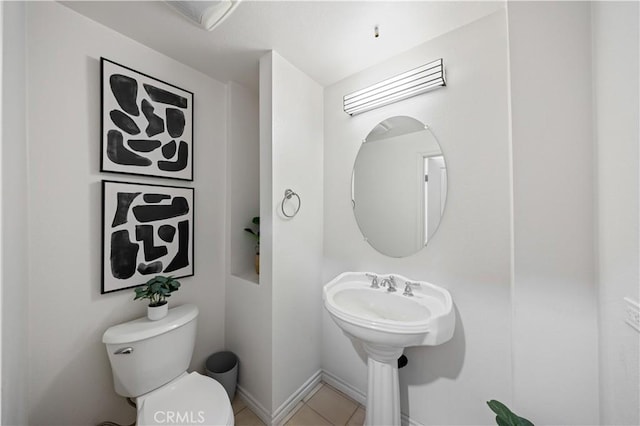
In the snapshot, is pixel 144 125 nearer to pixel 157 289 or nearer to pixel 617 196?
pixel 157 289

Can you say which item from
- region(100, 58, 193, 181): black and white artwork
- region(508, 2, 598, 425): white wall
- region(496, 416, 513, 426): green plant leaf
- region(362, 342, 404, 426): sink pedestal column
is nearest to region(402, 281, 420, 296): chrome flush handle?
region(362, 342, 404, 426): sink pedestal column

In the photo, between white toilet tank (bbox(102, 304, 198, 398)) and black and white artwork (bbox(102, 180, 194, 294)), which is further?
black and white artwork (bbox(102, 180, 194, 294))

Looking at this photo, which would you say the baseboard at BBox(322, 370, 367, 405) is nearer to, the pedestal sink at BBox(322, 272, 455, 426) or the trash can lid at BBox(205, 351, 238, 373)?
the pedestal sink at BBox(322, 272, 455, 426)

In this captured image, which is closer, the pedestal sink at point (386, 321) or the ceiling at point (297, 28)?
the pedestal sink at point (386, 321)

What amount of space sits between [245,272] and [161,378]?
744mm

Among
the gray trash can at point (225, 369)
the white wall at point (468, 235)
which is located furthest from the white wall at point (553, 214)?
the gray trash can at point (225, 369)

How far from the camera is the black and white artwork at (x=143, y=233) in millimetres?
1185

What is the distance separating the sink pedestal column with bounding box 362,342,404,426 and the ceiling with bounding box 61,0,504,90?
1.62m

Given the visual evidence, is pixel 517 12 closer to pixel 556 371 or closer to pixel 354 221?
pixel 354 221

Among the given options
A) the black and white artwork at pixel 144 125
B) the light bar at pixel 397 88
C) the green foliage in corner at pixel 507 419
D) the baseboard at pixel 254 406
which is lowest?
the baseboard at pixel 254 406

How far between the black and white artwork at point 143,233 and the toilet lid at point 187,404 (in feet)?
1.90

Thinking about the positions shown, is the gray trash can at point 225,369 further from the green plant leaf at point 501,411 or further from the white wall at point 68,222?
the green plant leaf at point 501,411

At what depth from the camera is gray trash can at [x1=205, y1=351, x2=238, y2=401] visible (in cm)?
148

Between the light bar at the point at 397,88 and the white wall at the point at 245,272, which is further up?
the light bar at the point at 397,88
